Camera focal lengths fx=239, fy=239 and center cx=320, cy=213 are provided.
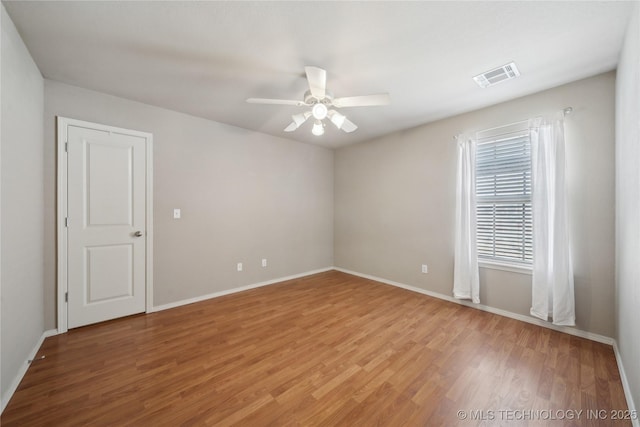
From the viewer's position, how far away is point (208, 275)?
11.1 feet

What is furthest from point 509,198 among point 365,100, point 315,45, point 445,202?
point 315,45

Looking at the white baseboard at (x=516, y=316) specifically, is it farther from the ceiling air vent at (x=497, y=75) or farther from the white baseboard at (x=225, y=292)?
the ceiling air vent at (x=497, y=75)

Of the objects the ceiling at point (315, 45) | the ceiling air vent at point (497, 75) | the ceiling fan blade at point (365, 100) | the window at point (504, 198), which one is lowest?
the window at point (504, 198)

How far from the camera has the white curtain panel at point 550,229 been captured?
233 centimetres

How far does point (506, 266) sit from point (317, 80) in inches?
115

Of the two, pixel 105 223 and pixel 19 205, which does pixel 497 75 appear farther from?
pixel 105 223

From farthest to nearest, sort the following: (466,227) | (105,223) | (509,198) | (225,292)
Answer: (225,292), (466,227), (509,198), (105,223)

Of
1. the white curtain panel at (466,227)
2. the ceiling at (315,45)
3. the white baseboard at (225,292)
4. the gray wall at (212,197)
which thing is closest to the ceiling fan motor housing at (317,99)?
the ceiling at (315,45)

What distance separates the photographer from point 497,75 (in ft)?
7.45

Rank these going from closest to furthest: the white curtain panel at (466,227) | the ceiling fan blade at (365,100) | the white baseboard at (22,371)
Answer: the white baseboard at (22,371), the ceiling fan blade at (365,100), the white curtain panel at (466,227)

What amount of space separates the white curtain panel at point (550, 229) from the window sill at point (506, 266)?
168 mm

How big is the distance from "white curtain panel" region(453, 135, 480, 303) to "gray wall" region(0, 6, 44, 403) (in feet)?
13.5

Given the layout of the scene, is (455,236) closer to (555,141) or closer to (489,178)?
(489,178)

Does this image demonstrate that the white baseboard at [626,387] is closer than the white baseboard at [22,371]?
Yes
